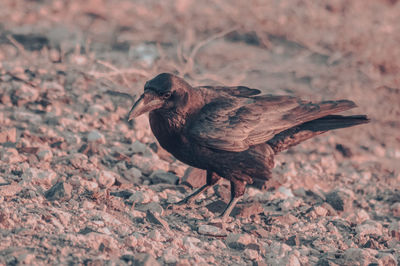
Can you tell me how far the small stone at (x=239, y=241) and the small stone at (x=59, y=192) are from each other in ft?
4.36

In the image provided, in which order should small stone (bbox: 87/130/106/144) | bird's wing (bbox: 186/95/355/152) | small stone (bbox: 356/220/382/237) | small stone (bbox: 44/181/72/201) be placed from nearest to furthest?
small stone (bbox: 44/181/72/201), bird's wing (bbox: 186/95/355/152), small stone (bbox: 356/220/382/237), small stone (bbox: 87/130/106/144)

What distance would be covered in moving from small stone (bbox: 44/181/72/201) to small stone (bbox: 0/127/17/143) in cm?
124

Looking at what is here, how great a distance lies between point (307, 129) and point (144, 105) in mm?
1654

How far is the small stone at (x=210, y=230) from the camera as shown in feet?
14.8

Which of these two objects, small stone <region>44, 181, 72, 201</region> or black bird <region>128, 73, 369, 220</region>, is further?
black bird <region>128, 73, 369, 220</region>

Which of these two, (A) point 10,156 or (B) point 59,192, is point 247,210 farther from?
(A) point 10,156

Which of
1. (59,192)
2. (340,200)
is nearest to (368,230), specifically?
(340,200)

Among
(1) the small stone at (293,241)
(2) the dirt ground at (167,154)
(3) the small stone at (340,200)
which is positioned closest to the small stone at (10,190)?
(2) the dirt ground at (167,154)

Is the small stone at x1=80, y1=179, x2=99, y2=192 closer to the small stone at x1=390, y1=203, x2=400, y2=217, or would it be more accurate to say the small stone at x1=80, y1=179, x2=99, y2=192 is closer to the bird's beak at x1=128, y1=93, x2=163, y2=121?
the bird's beak at x1=128, y1=93, x2=163, y2=121

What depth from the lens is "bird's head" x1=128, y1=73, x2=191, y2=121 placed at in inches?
184

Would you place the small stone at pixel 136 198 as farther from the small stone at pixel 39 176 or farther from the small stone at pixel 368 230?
the small stone at pixel 368 230

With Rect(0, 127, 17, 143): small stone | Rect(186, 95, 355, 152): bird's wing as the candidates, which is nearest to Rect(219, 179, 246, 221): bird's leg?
Rect(186, 95, 355, 152): bird's wing

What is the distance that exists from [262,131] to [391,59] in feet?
19.0

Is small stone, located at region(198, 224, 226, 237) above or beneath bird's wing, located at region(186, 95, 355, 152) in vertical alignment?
beneath
